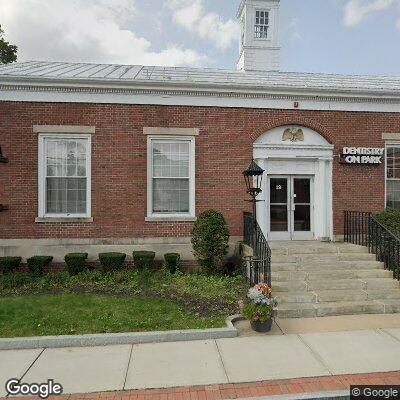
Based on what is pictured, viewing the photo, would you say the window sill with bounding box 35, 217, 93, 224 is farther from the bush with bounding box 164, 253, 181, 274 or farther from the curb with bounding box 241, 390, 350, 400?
the curb with bounding box 241, 390, 350, 400

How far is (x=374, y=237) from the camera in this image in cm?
902

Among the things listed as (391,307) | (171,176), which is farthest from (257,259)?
(171,176)

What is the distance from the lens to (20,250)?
956 centimetres

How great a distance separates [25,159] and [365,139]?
397 inches

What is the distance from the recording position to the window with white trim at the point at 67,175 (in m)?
9.80

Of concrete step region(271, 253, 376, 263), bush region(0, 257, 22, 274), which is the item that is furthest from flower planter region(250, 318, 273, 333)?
bush region(0, 257, 22, 274)

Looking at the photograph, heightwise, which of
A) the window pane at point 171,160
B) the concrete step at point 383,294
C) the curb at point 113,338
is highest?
the window pane at point 171,160

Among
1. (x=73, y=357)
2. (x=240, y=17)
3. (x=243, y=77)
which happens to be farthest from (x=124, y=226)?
(x=240, y=17)

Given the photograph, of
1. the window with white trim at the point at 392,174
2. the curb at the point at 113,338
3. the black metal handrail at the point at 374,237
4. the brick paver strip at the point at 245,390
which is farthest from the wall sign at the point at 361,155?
the brick paver strip at the point at 245,390

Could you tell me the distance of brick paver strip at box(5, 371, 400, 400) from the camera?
4.08 meters

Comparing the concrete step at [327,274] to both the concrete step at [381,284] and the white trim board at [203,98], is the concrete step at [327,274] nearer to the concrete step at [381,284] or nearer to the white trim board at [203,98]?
the concrete step at [381,284]

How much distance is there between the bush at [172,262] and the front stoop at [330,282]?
2.62 meters

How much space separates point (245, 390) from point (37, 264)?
6.91 meters

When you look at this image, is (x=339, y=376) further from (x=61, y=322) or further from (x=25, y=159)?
(x=25, y=159)
